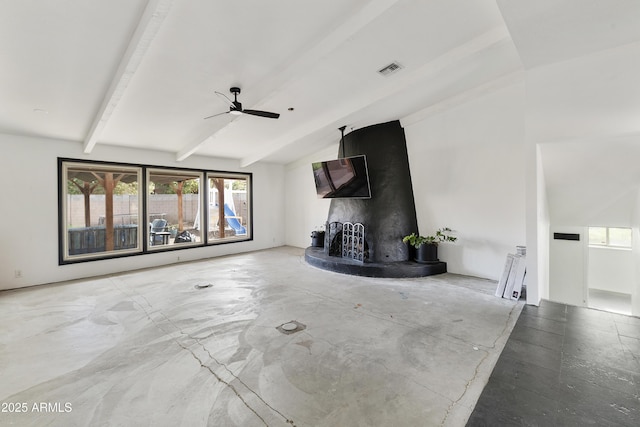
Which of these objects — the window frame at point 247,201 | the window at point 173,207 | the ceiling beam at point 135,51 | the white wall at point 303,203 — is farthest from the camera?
the white wall at point 303,203

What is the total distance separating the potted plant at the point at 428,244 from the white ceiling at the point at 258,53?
2.47 m

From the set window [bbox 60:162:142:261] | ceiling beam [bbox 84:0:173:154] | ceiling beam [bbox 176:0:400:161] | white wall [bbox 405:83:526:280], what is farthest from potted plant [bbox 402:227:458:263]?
window [bbox 60:162:142:261]

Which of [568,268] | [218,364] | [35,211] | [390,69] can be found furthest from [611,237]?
[35,211]

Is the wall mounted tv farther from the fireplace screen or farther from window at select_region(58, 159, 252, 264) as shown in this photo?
window at select_region(58, 159, 252, 264)

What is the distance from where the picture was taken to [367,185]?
5.72m

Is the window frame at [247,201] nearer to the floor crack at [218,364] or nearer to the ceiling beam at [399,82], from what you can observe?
the ceiling beam at [399,82]

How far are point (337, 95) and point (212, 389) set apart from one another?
4.10 meters

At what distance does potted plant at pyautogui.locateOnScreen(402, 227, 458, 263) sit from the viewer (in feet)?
17.7

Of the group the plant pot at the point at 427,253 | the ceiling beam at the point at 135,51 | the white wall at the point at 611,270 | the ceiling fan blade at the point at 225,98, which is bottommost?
the white wall at the point at 611,270

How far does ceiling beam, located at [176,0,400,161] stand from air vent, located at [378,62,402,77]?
41.4 inches

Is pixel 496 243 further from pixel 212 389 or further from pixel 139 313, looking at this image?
pixel 139 313

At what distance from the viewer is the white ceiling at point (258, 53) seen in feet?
7.91

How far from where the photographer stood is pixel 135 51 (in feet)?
8.73

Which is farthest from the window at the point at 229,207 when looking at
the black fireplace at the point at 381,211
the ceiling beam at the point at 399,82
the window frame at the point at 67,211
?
the black fireplace at the point at 381,211
